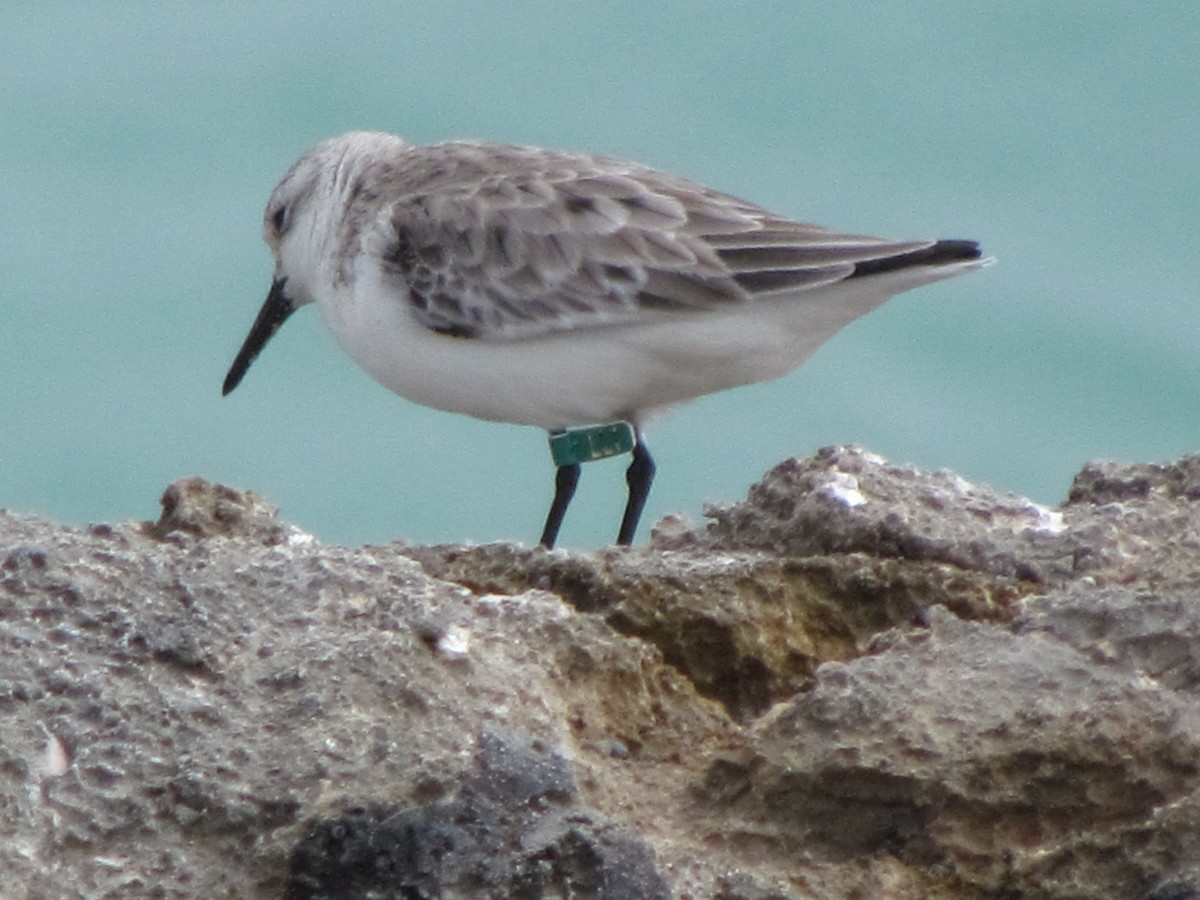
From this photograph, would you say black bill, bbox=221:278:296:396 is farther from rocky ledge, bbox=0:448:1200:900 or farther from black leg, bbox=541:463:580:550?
rocky ledge, bbox=0:448:1200:900

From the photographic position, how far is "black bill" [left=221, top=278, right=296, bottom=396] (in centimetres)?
667

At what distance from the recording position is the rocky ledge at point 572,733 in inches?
102

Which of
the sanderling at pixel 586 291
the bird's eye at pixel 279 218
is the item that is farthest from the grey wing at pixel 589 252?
the bird's eye at pixel 279 218

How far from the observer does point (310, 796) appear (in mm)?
2660

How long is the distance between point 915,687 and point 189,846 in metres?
1.10

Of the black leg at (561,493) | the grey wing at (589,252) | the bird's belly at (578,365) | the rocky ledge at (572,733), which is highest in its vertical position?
the grey wing at (589,252)

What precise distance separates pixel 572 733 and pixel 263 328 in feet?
13.3

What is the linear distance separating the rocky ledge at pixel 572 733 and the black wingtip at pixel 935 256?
70.2 inches

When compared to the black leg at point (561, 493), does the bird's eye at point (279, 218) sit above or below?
above

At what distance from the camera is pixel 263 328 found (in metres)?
6.77

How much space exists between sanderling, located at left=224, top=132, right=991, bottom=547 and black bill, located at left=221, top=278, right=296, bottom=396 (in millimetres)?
886

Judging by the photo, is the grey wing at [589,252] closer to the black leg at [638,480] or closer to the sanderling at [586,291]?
the sanderling at [586,291]

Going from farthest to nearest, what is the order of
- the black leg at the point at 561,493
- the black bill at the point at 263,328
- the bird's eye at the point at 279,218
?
the black bill at the point at 263,328 → the bird's eye at the point at 279,218 → the black leg at the point at 561,493

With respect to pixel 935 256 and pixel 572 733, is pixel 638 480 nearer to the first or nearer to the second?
pixel 935 256
